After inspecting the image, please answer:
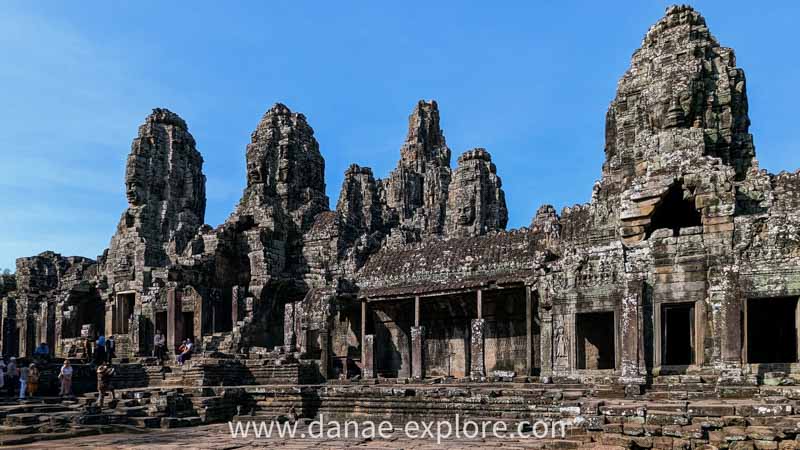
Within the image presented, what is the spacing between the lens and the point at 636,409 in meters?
13.0

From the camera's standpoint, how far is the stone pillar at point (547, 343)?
19750mm

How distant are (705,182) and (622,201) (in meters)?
2.22

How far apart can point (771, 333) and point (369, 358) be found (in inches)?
459

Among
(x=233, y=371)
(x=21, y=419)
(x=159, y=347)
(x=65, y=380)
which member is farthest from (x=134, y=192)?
(x=21, y=419)

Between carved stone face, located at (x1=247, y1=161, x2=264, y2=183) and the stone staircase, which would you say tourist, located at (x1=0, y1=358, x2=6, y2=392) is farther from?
carved stone face, located at (x1=247, y1=161, x2=264, y2=183)

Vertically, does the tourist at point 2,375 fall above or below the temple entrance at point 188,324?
below

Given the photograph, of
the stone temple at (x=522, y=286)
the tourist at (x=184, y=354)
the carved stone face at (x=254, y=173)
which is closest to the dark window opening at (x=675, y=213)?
the stone temple at (x=522, y=286)

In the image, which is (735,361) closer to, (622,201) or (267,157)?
(622,201)

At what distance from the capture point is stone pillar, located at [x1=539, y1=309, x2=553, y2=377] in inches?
778

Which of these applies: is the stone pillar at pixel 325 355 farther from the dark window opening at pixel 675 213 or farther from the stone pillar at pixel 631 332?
the dark window opening at pixel 675 213

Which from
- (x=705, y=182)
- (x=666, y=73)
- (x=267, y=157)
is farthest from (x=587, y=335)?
(x=267, y=157)

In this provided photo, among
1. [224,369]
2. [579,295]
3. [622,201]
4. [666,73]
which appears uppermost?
[666,73]

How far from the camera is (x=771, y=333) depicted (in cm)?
1942

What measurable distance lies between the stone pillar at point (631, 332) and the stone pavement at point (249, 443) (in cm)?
450
